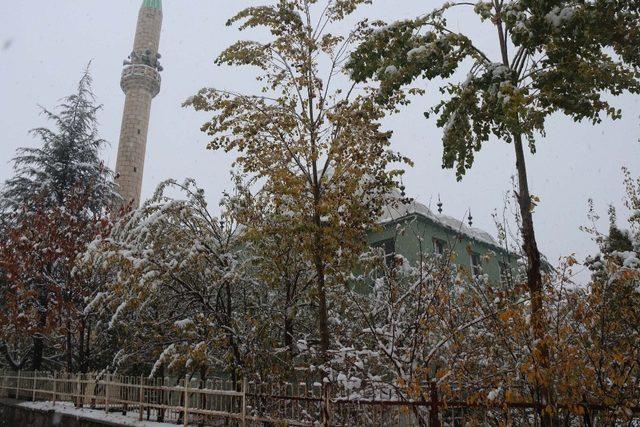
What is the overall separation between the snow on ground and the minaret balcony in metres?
30.6

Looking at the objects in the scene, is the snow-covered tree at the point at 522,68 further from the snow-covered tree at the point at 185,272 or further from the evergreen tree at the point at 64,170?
the evergreen tree at the point at 64,170

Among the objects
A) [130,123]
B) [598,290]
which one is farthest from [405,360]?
[130,123]

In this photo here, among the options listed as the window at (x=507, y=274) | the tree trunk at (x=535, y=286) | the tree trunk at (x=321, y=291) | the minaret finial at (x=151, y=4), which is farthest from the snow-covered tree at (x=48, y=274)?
the minaret finial at (x=151, y=4)

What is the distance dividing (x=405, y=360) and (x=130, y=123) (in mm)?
38005

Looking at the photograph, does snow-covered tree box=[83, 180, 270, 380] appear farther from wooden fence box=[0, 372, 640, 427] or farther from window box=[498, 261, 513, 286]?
window box=[498, 261, 513, 286]

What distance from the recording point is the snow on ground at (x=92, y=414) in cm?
1158

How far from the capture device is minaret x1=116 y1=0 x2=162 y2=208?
127 feet

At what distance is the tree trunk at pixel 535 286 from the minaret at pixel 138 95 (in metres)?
34.1

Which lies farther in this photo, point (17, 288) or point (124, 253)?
point (17, 288)

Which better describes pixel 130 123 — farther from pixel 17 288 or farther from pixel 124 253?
pixel 124 253

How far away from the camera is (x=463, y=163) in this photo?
7527 mm

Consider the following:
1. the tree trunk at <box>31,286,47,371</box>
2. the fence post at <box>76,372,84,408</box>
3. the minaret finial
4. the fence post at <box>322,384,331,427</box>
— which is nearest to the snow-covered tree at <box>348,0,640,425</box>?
the fence post at <box>322,384,331,427</box>

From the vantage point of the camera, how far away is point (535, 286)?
6.07 m

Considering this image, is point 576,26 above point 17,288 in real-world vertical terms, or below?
above
